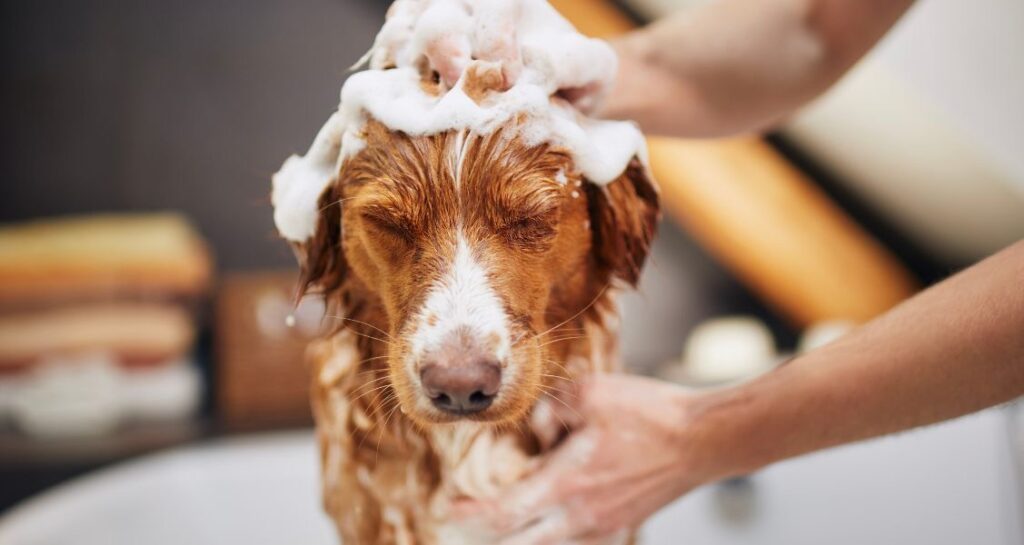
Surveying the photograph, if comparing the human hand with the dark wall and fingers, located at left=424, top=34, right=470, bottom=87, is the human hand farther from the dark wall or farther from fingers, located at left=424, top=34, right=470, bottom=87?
the dark wall

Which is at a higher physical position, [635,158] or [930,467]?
[635,158]

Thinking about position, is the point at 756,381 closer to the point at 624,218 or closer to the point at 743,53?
the point at 624,218

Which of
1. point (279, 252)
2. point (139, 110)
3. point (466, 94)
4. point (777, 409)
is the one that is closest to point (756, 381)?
point (777, 409)

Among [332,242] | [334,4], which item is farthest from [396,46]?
[334,4]

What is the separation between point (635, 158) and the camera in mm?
768

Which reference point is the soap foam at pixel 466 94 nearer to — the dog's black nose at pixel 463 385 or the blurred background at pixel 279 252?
the dog's black nose at pixel 463 385

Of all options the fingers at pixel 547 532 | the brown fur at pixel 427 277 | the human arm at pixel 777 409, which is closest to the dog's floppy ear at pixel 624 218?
the brown fur at pixel 427 277

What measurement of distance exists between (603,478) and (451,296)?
0.87ft

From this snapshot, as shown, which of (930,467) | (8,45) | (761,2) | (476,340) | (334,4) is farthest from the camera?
(8,45)

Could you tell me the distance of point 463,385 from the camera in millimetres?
635

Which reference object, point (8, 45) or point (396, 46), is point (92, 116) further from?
point (396, 46)

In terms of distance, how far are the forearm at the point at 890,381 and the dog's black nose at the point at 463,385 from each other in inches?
9.9

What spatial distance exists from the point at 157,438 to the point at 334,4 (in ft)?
3.28

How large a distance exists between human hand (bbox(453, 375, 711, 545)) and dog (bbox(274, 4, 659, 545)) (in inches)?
1.1
